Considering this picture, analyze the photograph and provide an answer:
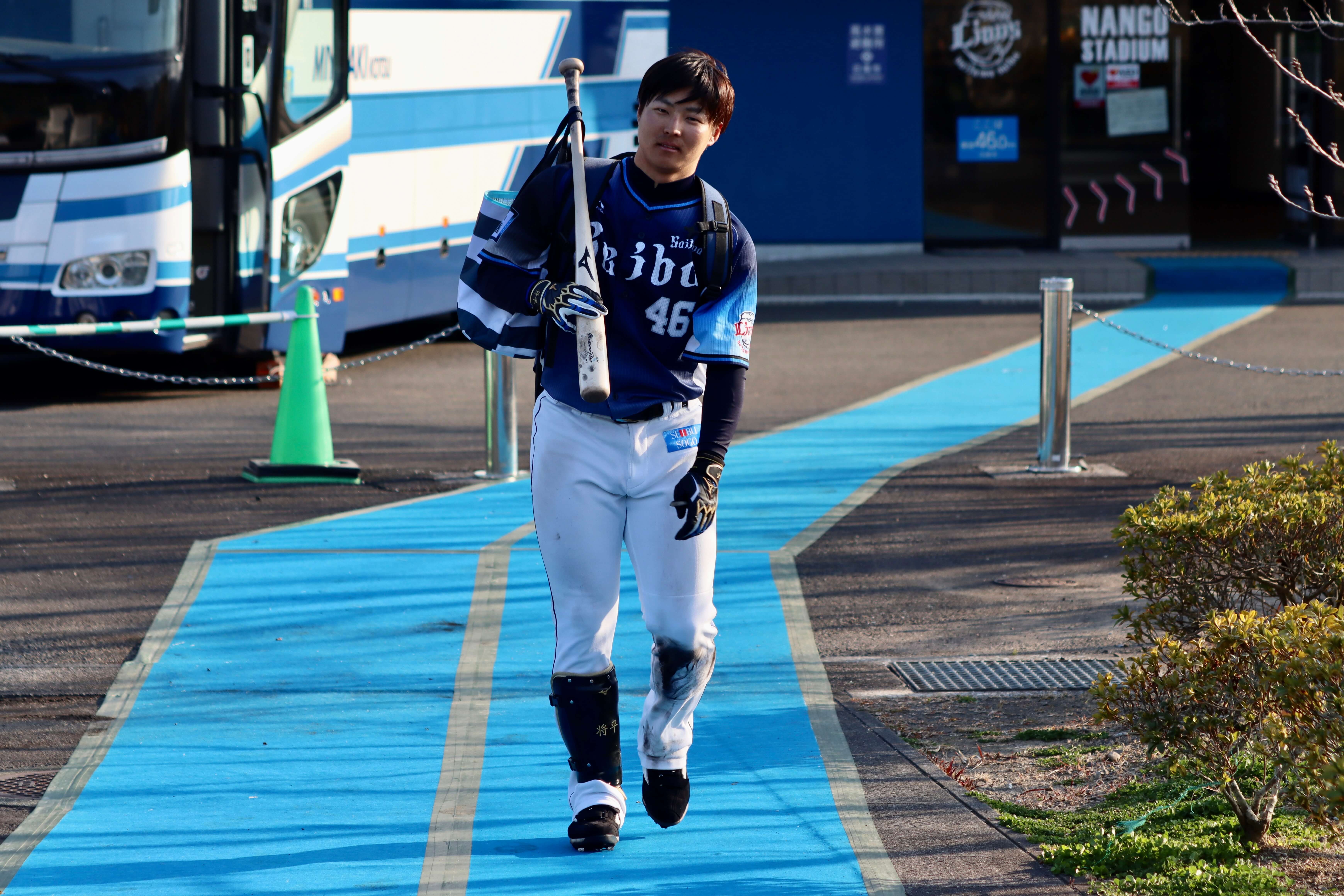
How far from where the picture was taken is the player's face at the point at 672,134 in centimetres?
407

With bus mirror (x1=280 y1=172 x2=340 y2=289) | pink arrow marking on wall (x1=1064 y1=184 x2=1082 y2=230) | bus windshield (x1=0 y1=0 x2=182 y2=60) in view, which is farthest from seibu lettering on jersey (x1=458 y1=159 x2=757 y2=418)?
pink arrow marking on wall (x1=1064 y1=184 x2=1082 y2=230)

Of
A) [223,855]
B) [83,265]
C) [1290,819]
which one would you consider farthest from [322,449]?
[1290,819]

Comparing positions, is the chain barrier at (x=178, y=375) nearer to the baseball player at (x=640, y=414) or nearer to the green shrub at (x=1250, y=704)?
A: the baseball player at (x=640, y=414)

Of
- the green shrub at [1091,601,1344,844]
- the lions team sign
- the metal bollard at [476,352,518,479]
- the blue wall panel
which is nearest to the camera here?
the green shrub at [1091,601,1344,844]

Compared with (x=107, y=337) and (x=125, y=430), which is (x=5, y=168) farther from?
(x=125, y=430)

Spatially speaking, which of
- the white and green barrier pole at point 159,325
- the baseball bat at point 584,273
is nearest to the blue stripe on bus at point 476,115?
the white and green barrier pole at point 159,325

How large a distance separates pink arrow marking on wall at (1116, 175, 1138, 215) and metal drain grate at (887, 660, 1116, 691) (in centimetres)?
1530

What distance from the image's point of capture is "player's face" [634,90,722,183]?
4.07 m

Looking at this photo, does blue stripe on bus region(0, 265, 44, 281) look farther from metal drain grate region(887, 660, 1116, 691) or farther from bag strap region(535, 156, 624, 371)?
bag strap region(535, 156, 624, 371)

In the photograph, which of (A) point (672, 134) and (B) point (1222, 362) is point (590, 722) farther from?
(B) point (1222, 362)

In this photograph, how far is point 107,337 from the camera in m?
11.5

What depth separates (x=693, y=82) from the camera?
4.07 metres

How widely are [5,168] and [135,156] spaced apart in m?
0.84

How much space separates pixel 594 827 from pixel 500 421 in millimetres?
5222
